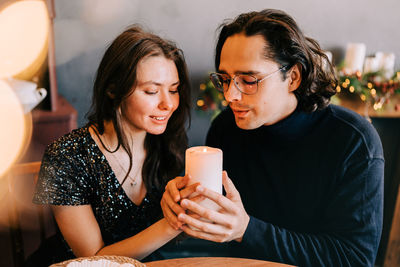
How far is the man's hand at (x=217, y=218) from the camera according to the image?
3.32 ft

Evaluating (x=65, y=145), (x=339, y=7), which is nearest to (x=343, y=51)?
(x=339, y=7)

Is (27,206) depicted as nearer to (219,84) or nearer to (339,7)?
(219,84)

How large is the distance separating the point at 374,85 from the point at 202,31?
1.42 m

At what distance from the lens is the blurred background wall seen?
255 centimetres

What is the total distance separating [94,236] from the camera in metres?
1.38

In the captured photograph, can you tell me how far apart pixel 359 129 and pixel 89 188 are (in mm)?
1223

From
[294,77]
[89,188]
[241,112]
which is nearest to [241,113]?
[241,112]

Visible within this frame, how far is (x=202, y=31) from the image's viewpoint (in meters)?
2.69

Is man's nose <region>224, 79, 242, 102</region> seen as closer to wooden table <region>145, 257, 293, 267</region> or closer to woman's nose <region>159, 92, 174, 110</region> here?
woman's nose <region>159, 92, 174, 110</region>

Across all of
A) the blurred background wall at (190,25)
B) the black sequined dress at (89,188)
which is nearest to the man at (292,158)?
the black sequined dress at (89,188)

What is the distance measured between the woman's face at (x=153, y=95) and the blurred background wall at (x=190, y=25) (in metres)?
1.31

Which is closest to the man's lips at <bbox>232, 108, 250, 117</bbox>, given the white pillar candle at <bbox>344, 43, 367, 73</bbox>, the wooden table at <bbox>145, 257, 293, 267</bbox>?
the wooden table at <bbox>145, 257, 293, 267</bbox>

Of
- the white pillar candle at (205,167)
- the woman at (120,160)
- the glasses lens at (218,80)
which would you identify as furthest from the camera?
the glasses lens at (218,80)

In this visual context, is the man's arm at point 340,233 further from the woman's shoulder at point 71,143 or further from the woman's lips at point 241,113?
the woman's shoulder at point 71,143
